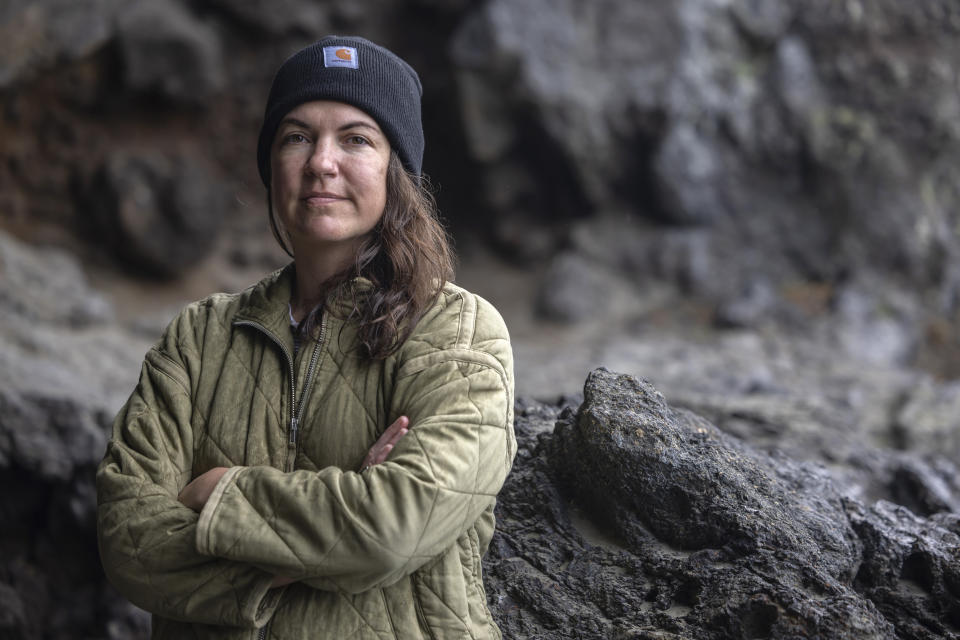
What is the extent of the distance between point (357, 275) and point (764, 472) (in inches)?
48.5

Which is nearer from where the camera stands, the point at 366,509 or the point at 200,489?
the point at 366,509

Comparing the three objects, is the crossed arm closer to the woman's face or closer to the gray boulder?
the woman's face

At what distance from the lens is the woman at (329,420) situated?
1.55 metres

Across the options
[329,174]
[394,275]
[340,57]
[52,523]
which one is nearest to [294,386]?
[394,275]

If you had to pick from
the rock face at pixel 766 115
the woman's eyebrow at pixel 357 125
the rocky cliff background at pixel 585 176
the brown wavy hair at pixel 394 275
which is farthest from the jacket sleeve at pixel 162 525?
the rock face at pixel 766 115

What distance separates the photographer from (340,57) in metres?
1.91

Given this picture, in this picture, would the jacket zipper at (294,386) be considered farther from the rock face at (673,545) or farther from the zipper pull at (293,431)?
the rock face at (673,545)

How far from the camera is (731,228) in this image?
34.5ft

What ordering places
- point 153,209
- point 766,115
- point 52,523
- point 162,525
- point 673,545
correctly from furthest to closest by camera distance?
1. point 766,115
2. point 153,209
3. point 52,523
4. point 673,545
5. point 162,525

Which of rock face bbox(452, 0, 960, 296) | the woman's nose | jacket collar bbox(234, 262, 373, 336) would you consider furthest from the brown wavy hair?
rock face bbox(452, 0, 960, 296)

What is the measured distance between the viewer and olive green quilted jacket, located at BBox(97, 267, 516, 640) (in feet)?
5.05

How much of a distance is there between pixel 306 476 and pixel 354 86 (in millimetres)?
850

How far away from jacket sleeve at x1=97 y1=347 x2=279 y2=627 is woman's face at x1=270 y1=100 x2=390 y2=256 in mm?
428

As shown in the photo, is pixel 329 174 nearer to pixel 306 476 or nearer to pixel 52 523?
pixel 306 476
